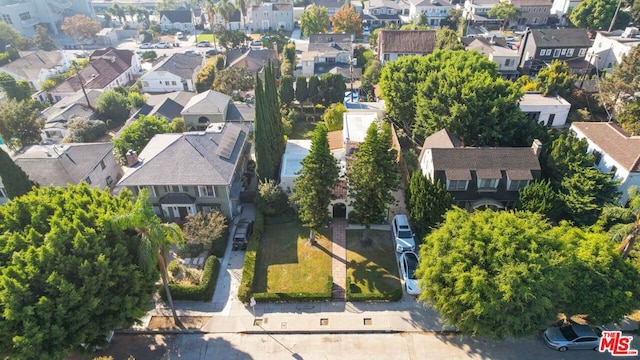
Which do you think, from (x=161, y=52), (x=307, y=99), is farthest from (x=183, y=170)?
(x=161, y=52)

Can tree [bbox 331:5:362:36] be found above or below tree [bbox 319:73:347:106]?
above

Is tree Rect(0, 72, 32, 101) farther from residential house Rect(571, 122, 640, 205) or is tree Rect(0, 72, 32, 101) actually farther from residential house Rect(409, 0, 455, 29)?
residential house Rect(409, 0, 455, 29)

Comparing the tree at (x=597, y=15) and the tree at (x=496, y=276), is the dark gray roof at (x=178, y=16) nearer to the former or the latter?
the tree at (x=597, y=15)

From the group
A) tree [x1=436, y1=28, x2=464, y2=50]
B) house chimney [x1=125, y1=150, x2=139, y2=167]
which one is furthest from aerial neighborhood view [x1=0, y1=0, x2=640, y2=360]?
tree [x1=436, y1=28, x2=464, y2=50]

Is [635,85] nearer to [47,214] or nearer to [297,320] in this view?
[297,320]

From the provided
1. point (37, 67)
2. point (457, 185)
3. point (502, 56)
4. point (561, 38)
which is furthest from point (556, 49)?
point (37, 67)

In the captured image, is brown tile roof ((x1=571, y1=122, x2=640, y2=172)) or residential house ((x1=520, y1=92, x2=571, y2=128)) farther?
residential house ((x1=520, y1=92, x2=571, y2=128))
